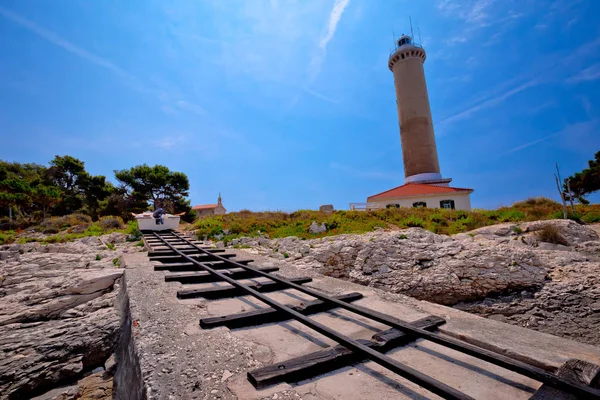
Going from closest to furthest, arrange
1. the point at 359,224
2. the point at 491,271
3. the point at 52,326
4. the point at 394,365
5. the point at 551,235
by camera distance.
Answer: the point at 394,365 → the point at 52,326 → the point at 491,271 → the point at 551,235 → the point at 359,224

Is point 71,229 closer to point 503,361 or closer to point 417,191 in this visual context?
point 503,361

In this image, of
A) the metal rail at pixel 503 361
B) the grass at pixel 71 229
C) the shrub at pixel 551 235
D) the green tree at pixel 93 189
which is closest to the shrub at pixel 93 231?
the grass at pixel 71 229

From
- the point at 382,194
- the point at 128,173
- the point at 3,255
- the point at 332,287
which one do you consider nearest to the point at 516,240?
the point at 332,287

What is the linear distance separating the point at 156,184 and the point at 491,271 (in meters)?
43.1

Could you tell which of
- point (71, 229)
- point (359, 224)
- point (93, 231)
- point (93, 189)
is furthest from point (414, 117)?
point (93, 189)

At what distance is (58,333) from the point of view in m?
5.11

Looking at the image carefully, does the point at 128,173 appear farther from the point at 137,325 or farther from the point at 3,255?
the point at 137,325

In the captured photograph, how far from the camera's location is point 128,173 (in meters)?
39.5

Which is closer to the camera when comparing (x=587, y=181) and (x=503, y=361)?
(x=503, y=361)

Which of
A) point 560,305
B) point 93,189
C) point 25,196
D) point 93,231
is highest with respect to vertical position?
point 93,189

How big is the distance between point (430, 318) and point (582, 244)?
396 inches

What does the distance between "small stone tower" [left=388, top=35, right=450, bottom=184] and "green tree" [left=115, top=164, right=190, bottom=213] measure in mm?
35776

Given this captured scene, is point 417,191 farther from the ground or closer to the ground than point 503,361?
farther from the ground

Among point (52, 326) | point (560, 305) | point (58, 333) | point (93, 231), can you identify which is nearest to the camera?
point (58, 333)
